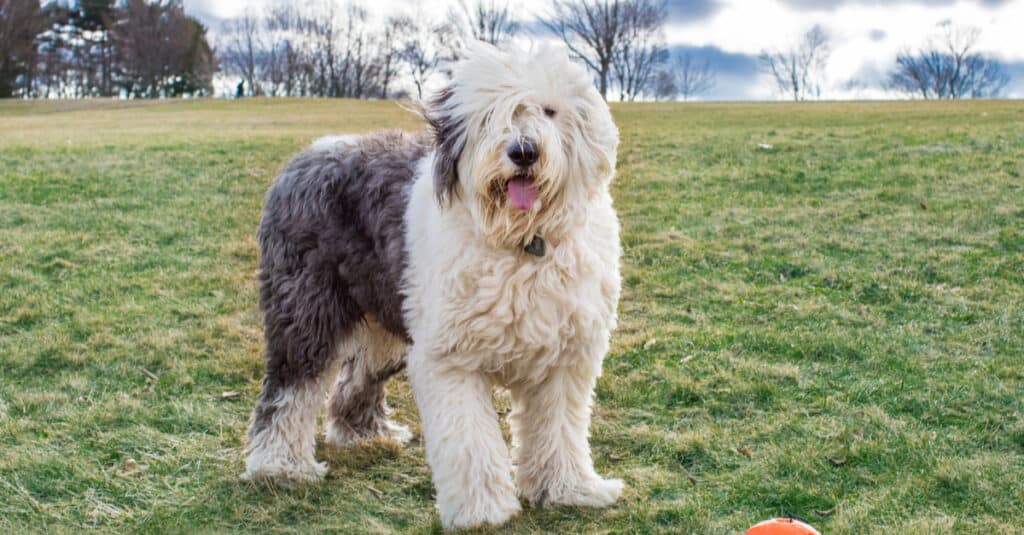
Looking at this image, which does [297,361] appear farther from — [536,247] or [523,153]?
[523,153]

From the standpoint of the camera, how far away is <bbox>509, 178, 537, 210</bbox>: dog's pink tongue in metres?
3.61

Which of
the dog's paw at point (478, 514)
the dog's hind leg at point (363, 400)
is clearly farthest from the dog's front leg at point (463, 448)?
the dog's hind leg at point (363, 400)

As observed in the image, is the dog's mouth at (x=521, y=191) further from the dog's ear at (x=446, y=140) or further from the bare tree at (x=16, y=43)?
the bare tree at (x=16, y=43)

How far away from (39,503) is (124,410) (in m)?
1.27

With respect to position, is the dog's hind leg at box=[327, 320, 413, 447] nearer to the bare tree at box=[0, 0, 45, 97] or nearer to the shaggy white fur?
the shaggy white fur

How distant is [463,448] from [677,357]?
2.86 metres

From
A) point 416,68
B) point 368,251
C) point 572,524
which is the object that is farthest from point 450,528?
point 416,68

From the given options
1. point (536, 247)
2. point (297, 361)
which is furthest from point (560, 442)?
point (297, 361)

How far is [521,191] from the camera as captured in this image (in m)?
3.61

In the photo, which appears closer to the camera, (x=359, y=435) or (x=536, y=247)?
(x=536, y=247)

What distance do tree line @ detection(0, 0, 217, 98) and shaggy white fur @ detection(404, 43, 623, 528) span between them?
5828 centimetres

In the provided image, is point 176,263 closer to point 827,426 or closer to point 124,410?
point 124,410

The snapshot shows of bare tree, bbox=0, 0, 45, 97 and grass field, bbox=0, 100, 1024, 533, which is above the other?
bare tree, bbox=0, 0, 45, 97

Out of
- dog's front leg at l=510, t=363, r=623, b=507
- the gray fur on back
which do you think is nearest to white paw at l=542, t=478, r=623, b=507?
dog's front leg at l=510, t=363, r=623, b=507
